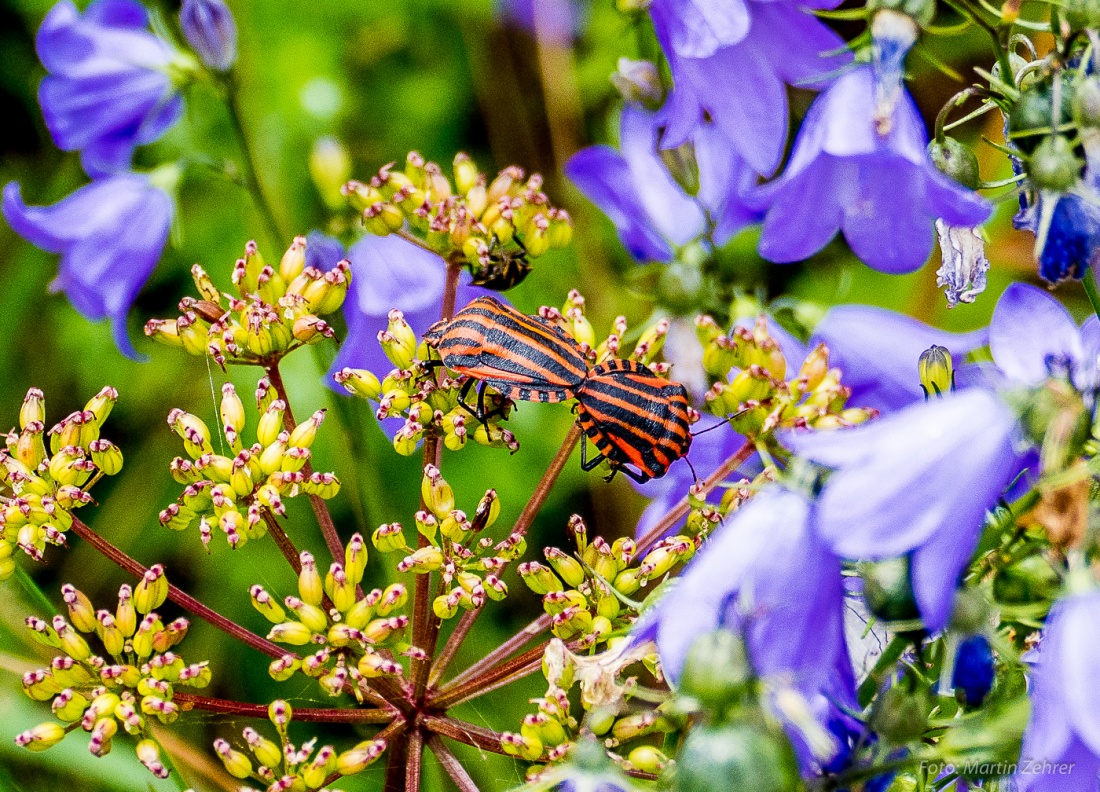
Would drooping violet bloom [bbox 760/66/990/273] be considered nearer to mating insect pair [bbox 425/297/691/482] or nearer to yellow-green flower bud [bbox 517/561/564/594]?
mating insect pair [bbox 425/297/691/482]

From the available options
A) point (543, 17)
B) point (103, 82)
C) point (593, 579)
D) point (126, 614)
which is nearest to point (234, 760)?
point (126, 614)

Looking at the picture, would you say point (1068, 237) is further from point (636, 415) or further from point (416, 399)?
point (416, 399)

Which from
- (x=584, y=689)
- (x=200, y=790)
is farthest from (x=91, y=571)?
(x=584, y=689)

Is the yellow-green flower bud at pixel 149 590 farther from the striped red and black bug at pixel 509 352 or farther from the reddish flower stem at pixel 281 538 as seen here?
the striped red and black bug at pixel 509 352

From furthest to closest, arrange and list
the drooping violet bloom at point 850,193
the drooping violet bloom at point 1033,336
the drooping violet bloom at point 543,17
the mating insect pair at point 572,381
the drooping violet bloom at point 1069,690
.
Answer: the drooping violet bloom at point 543,17
the mating insect pair at point 572,381
the drooping violet bloom at point 850,193
the drooping violet bloom at point 1033,336
the drooping violet bloom at point 1069,690

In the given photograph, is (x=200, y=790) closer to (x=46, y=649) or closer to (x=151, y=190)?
(x=46, y=649)

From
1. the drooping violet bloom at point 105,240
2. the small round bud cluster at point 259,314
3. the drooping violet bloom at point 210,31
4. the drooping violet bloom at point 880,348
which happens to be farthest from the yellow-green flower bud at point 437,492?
the drooping violet bloom at point 210,31
